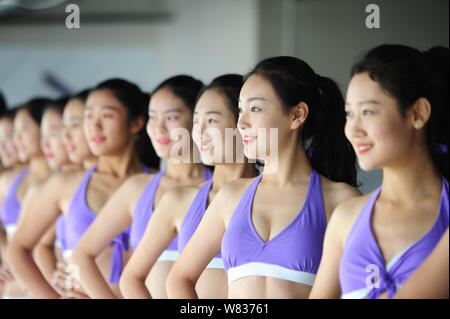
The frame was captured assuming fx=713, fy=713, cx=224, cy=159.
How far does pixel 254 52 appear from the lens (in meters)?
3.81

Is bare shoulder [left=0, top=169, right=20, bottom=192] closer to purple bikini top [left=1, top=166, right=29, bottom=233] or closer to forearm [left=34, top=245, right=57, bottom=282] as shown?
purple bikini top [left=1, top=166, right=29, bottom=233]

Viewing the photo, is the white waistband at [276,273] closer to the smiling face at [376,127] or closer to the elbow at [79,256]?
the smiling face at [376,127]

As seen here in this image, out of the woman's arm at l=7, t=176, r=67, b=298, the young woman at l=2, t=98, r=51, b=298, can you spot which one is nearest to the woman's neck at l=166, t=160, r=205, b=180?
the woman's arm at l=7, t=176, r=67, b=298

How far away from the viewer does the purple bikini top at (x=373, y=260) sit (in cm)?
115

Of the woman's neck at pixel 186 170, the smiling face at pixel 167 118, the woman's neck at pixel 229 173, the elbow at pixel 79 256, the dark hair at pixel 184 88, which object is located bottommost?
the elbow at pixel 79 256

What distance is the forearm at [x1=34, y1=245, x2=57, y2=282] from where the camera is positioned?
8.71ft

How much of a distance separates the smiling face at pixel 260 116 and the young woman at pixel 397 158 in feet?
0.77

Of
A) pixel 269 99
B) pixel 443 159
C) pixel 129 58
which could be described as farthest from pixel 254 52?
pixel 443 159

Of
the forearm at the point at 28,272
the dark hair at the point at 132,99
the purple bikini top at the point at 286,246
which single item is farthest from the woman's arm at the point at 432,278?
the forearm at the point at 28,272

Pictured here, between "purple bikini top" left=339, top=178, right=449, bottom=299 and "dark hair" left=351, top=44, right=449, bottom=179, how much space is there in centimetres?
8

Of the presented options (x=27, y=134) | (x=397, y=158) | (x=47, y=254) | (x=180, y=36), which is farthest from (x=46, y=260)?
(x=180, y=36)
